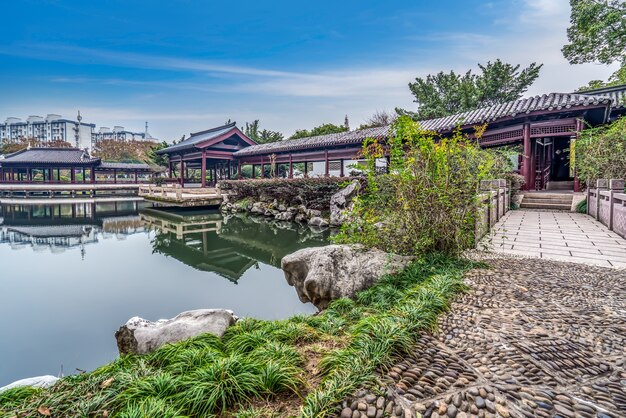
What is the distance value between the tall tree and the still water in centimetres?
1289

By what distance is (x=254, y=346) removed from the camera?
246 cm

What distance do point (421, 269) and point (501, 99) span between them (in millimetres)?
20717

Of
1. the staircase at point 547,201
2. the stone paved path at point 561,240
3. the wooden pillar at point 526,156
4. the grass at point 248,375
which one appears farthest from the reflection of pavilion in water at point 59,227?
the wooden pillar at point 526,156

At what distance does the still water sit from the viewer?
3.62 m

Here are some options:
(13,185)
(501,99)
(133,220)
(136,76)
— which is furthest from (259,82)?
(13,185)

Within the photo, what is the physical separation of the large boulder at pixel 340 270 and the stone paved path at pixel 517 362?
124 centimetres

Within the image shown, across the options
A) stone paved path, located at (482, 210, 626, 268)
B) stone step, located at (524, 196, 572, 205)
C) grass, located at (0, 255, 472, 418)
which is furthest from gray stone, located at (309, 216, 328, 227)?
grass, located at (0, 255, 472, 418)

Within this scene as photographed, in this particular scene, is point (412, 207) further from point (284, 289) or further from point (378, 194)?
point (284, 289)

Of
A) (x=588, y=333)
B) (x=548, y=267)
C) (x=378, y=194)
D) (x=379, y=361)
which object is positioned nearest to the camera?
(x=379, y=361)

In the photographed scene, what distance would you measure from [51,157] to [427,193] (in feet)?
103

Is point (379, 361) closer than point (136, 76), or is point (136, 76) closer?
point (379, 361)

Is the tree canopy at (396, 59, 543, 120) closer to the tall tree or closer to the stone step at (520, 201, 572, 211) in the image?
the tall tree

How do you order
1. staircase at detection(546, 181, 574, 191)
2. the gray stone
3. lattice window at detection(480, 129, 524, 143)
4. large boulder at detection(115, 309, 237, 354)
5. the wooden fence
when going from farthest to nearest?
staircase at detection(546, 181, 574, 191), the gray stone, lattice window at detection(480, 129, 524, 143), the wooden fence, large boulder at detection(115, 309, 237, 354)

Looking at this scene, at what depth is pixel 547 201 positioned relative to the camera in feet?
31.8
